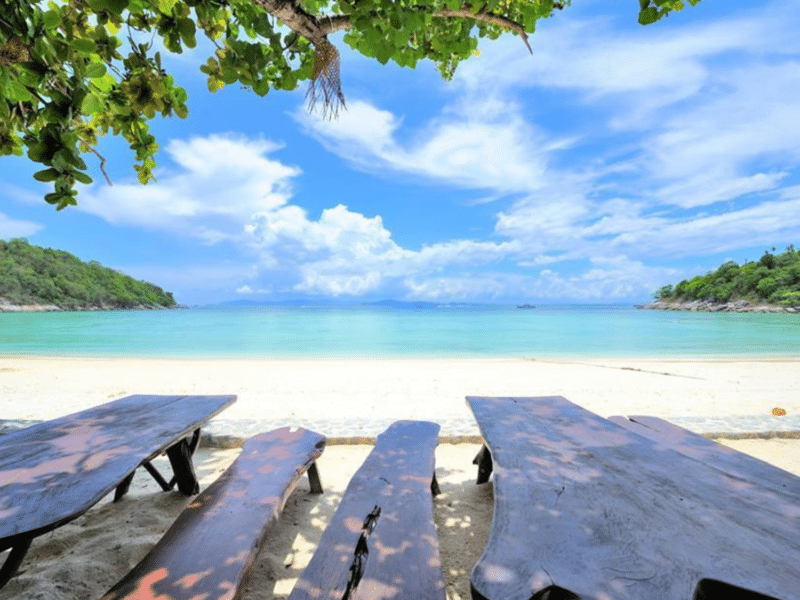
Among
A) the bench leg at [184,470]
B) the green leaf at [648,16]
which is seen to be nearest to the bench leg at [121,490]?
the bench leg at [184,470]

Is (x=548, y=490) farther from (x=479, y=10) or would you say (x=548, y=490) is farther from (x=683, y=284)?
(x=683, y=284)

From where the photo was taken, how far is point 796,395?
7.68m

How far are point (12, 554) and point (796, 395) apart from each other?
11029 mm

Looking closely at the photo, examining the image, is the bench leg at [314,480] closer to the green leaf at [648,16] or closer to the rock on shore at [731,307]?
the green leaf at [648,16]

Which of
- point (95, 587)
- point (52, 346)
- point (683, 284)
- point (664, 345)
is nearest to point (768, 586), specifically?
point (95, 587)

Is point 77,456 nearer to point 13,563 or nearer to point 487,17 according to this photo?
point 13,563

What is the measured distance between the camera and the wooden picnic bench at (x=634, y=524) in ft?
A: 3.71

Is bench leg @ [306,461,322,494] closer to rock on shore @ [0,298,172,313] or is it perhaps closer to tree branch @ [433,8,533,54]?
tree branch @ [433,8,533,54]

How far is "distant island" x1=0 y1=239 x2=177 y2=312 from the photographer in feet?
225

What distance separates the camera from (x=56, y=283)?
2879 inches

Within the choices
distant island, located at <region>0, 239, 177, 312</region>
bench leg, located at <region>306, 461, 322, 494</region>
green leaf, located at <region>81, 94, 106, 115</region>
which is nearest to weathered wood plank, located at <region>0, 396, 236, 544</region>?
bench leg, located at <region>306, 461, 322, 494</region>

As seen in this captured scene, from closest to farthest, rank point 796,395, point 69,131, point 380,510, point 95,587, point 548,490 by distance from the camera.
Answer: point 69,131, point 548,490, point 380,510, point 95,587, point 796,395

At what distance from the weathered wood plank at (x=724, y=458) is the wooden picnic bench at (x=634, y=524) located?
11mm

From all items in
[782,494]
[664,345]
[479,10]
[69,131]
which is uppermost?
[479,10]
